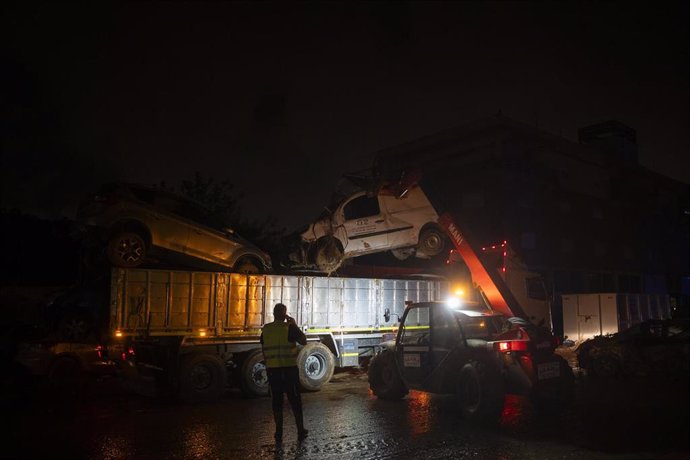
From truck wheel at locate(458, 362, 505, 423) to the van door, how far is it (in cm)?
610

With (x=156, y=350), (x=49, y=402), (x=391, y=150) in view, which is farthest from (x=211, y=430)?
(x=391, y=150)

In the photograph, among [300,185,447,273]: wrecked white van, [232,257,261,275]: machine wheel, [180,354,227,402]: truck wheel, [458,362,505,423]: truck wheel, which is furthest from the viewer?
[300,185,447,273]: wrecked white van

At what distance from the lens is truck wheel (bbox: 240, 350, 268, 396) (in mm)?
10609

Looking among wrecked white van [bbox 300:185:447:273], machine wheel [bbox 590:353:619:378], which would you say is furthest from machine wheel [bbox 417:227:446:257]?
machine wheel [bbox 590:353:619:378]

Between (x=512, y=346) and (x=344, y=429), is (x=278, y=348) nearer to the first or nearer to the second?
(x=344, y=429)

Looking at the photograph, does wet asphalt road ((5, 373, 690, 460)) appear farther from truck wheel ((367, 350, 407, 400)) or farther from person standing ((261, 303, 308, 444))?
person standing ((261, 303, 308, 444))

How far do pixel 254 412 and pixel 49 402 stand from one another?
3.87 metres

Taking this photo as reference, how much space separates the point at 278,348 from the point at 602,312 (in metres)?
15.7

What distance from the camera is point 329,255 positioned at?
15.0 meters

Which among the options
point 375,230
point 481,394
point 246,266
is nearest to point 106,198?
point 246,266

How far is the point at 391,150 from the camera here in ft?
111

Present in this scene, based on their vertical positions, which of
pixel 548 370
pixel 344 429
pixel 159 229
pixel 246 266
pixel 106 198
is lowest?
pixel 344 429

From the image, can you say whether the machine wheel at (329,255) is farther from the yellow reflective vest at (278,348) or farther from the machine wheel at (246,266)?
the yellow reflective vest at (278,348)

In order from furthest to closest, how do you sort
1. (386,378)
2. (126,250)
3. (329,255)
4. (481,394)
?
(329,255) → (126,250) → (386,378) → (481,394)
